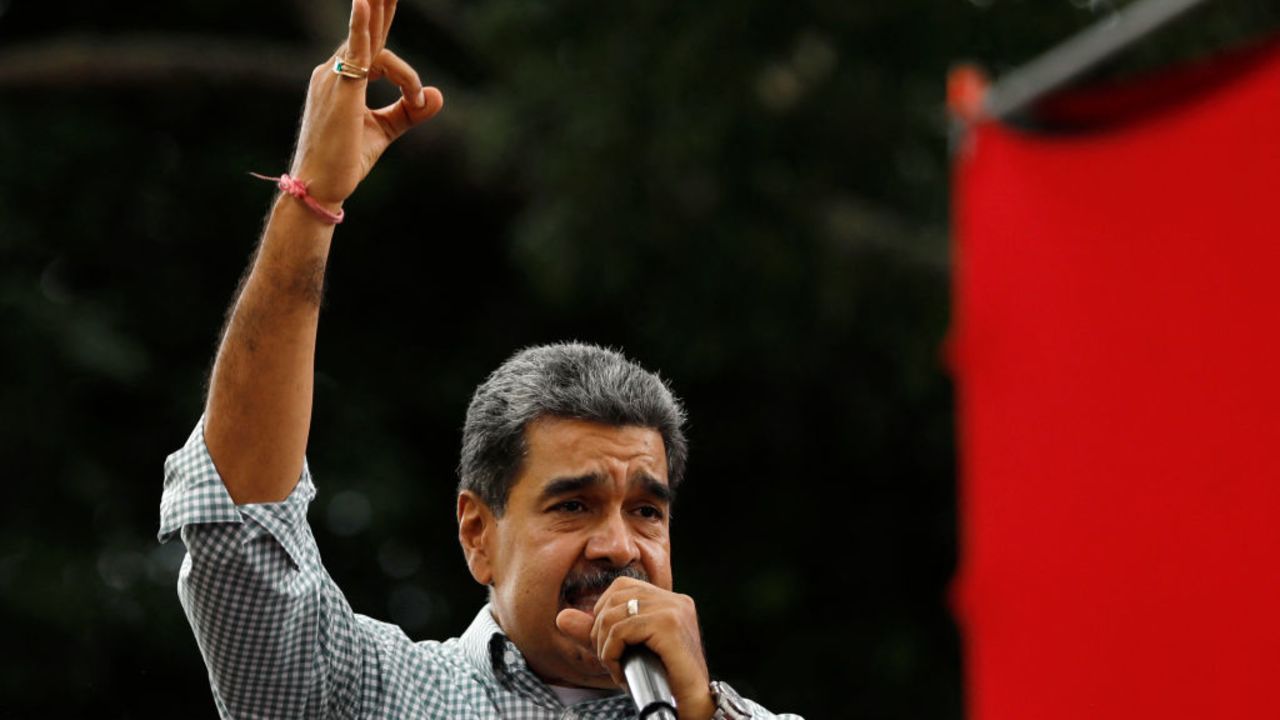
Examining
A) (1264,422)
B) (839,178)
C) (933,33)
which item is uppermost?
(933,33)

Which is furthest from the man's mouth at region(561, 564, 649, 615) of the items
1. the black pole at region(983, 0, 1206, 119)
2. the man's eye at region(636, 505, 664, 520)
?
the black pole at region(983, 0, 1206, 119)

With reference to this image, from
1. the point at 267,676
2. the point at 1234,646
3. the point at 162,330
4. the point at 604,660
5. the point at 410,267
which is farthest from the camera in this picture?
the point at 410,267

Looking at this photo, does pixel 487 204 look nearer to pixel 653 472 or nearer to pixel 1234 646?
pixel 1234 646

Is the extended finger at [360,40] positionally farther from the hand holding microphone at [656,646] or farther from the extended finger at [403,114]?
the hand holding microphone at [656,646]

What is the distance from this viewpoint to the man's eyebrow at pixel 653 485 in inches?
97.0

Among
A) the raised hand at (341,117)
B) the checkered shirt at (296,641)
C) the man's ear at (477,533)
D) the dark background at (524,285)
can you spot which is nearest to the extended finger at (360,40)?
the raised hand at (341,117)

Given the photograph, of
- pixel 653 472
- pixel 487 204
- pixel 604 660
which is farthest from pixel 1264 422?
pixel 487 204

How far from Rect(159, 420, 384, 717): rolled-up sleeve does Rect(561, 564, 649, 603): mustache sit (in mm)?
282

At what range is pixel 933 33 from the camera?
291 inches

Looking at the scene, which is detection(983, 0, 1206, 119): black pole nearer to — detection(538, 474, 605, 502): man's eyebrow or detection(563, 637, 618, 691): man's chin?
detection(538, 474, 605, 502): man's eyebrow

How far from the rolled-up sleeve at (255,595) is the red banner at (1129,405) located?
1774 millimetres

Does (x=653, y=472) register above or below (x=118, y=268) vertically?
below

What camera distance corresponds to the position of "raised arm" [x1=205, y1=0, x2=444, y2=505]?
7.00ft

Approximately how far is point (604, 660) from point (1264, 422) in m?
1.73
